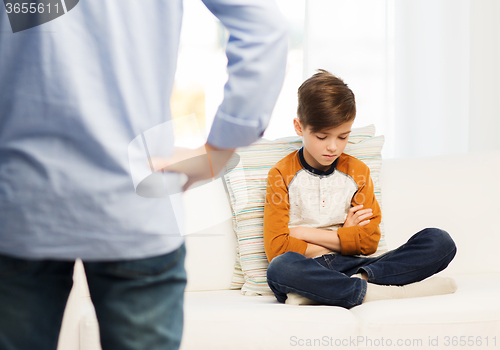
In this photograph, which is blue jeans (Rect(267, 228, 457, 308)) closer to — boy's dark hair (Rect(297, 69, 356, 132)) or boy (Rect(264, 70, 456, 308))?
boy (Rect(264, 70, 456, 308))

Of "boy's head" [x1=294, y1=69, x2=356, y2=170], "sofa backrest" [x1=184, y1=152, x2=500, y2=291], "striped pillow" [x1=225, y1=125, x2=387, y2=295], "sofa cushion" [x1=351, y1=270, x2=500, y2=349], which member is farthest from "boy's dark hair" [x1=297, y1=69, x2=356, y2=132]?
"sofa cushion" [x1=351, y1=270, x2=500, y2=349]

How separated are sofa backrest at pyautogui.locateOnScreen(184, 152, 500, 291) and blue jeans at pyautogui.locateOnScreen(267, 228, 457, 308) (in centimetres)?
22

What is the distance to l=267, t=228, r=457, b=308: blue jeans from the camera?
1.05 m

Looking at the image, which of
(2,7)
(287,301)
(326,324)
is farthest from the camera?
(287,301)

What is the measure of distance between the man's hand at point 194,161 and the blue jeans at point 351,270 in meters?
0.76

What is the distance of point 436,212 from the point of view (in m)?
1.42

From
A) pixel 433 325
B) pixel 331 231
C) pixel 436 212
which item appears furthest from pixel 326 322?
pixel 436 212

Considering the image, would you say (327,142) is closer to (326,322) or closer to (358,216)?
(358,216)

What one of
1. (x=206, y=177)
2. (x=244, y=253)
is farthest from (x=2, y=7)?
(x=244, y=253)

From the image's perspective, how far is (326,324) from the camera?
3.11 feet

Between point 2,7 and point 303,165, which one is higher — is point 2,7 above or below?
above

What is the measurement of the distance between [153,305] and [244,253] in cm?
96

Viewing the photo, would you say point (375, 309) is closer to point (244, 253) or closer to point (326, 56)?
point (244, 253)

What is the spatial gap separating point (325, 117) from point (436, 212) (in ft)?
1.73
